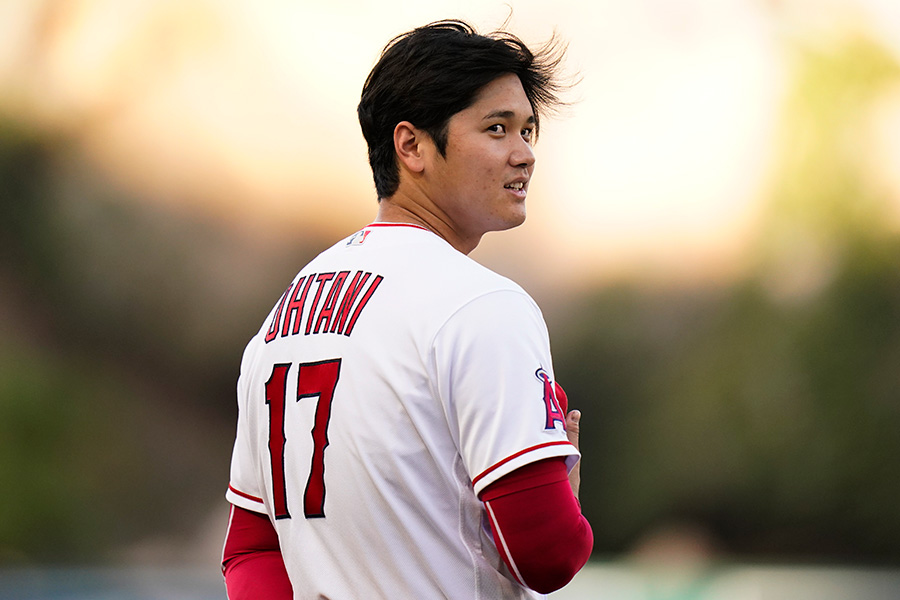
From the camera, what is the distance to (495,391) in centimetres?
79

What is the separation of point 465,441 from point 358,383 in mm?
121

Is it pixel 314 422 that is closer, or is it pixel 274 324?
pixel 314 422

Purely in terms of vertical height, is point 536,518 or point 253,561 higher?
point 536,518

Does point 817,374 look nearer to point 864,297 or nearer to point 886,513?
point 864,297

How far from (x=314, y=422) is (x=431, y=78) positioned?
40cm

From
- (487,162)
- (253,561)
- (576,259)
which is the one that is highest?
(487,162)

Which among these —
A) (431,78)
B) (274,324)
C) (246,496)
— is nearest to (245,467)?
(246,496)

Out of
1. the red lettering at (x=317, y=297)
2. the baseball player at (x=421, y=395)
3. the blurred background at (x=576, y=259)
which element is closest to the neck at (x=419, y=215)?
the baseball player at (x=421, y=395)

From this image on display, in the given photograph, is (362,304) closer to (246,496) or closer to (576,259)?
(246,496)

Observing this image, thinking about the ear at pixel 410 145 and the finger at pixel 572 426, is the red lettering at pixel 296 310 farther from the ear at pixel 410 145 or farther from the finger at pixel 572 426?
the finger at pixel 572 426

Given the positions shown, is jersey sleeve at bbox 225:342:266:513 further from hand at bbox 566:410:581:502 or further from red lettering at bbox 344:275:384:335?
hand at bbox 566:410:581:502

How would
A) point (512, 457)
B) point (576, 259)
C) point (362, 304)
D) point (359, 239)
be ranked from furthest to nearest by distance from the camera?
point (576, 259) < point (359, 239) < point (362, 304) < point (512, 457)

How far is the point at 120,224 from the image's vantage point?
11.6 feet

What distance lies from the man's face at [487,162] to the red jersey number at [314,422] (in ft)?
0.83
